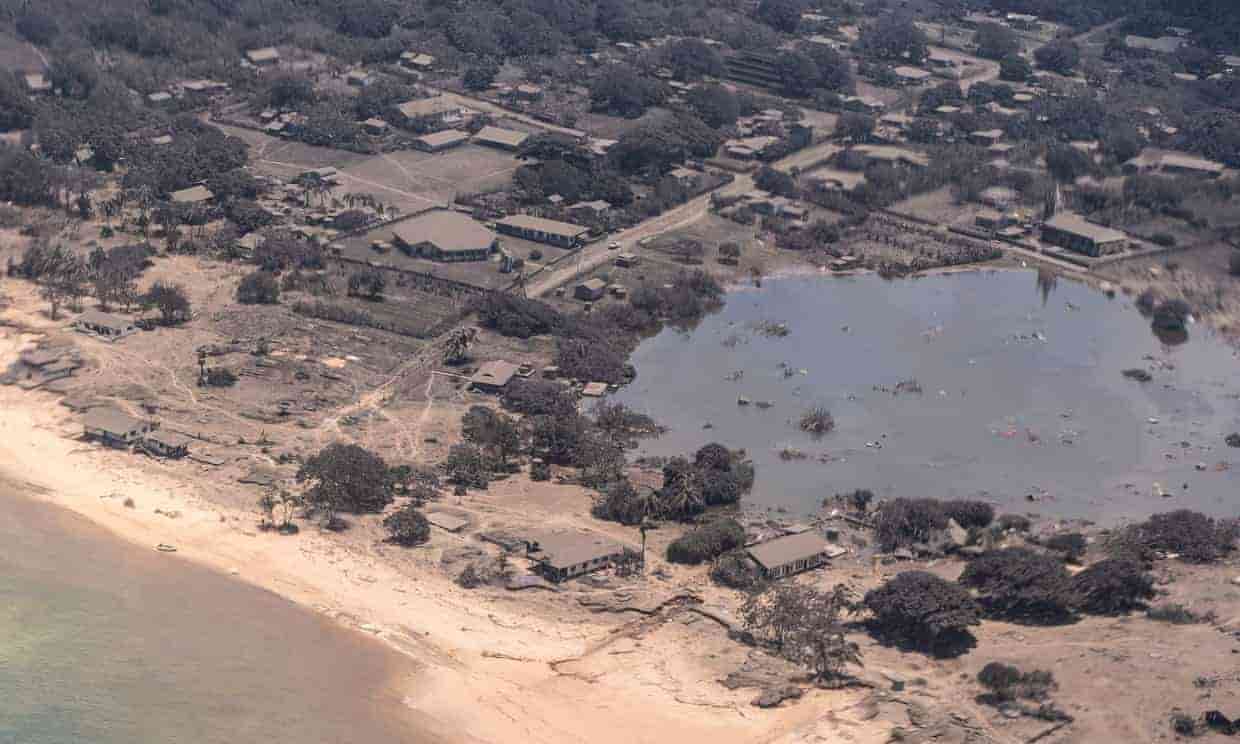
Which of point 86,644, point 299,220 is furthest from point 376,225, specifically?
point 86,644

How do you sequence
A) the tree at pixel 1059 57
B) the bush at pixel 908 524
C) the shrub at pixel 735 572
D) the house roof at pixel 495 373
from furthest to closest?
1. the tree at pixel 1059 57
2. the house roof at pixel 495 373
3. the bush at pixel 908 524
4. the shrub at pixel 735 572

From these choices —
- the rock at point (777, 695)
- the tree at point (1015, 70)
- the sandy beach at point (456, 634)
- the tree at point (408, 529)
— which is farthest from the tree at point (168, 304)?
the tree at point (1015, 70)

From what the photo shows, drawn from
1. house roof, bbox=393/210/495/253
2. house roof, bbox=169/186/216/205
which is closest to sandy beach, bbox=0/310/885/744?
house roof, bbox=393/210/495/253

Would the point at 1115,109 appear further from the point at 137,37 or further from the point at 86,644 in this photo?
the point at 86,644

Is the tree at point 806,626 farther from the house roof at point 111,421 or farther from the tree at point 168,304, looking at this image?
the tree at point 168,304

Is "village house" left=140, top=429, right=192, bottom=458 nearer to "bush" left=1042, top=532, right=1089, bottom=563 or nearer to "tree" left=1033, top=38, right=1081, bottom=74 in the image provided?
"bush" left=1042, top=532, right=1089, bottom=563

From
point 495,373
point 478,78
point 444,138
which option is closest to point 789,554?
point 495,373
